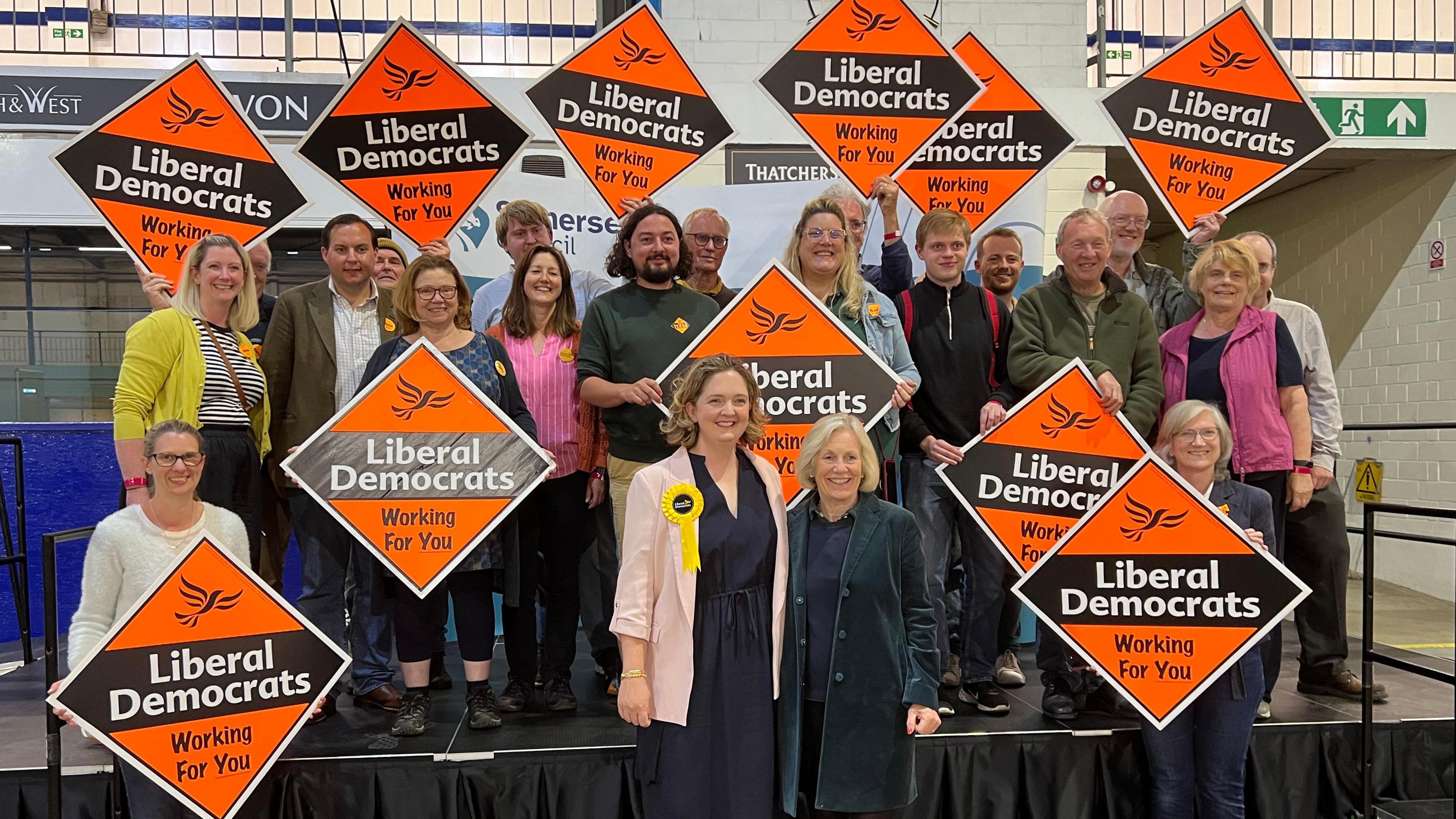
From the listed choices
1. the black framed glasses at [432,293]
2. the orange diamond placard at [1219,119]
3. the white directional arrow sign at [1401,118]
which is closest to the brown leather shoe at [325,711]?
the black framed glasses at [432,293]

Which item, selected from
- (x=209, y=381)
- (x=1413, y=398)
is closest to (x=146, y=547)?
(x=209, y=381)

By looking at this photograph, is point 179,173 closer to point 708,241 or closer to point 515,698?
point 708,241

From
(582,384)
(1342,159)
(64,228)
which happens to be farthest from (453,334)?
(1342,159)

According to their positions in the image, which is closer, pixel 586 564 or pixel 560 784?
pixel 560 784

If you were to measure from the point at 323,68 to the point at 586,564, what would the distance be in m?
4.97

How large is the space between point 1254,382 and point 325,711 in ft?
10.7

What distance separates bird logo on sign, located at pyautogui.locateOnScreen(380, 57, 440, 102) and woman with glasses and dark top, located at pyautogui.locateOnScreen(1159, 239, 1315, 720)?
278 centimetres

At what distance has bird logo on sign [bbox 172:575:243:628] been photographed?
2559mm

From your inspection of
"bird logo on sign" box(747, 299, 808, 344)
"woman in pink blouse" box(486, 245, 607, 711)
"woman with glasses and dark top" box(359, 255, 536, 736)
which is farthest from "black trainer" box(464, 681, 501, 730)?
"bird logo on sign" box(747, 299, 808, 344)

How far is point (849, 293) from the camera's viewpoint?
331 cm

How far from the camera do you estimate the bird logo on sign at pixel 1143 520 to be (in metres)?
2.87

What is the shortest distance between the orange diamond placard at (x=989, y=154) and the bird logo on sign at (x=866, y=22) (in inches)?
16.3

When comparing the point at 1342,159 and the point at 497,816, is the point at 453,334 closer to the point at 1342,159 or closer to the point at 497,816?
the point at 497,816

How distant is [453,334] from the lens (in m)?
3.17
